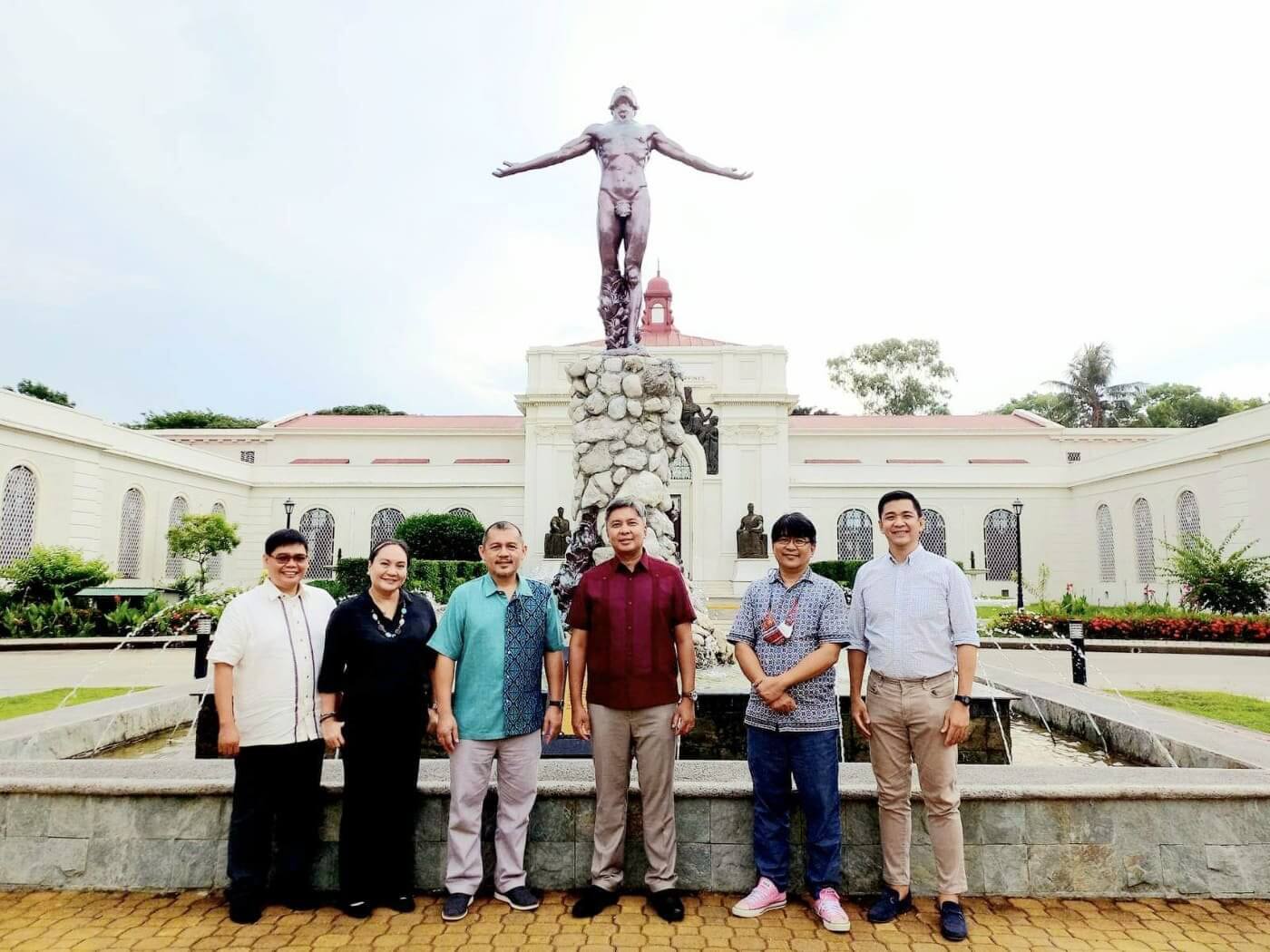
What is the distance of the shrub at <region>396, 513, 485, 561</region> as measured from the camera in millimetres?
21344

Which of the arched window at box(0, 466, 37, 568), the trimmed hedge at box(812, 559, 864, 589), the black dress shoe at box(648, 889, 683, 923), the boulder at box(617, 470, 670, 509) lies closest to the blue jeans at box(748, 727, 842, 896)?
the black dress shoe at box(648, 889, 683, 923)

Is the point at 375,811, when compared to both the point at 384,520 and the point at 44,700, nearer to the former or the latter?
the point at 44,700

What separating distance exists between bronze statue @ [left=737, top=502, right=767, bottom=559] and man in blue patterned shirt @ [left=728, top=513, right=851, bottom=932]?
62.4 ft

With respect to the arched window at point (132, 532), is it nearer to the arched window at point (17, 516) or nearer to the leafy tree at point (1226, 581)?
the arched window at point (17, 516)

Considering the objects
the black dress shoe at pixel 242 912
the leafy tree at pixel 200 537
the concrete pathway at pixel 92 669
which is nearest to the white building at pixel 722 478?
the leafy tree at pixel 200 537

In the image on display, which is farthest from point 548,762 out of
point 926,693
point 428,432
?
point 428,432

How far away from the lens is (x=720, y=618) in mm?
17250

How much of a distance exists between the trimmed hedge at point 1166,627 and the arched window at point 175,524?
79.0ft

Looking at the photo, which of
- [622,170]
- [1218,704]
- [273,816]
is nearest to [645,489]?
[622,170]

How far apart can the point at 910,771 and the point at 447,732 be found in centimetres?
191

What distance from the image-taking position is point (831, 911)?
295cm

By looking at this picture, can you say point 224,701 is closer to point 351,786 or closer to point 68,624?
point 351,786

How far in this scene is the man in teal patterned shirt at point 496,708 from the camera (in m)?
3.12

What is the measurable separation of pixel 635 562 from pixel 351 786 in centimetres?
152
